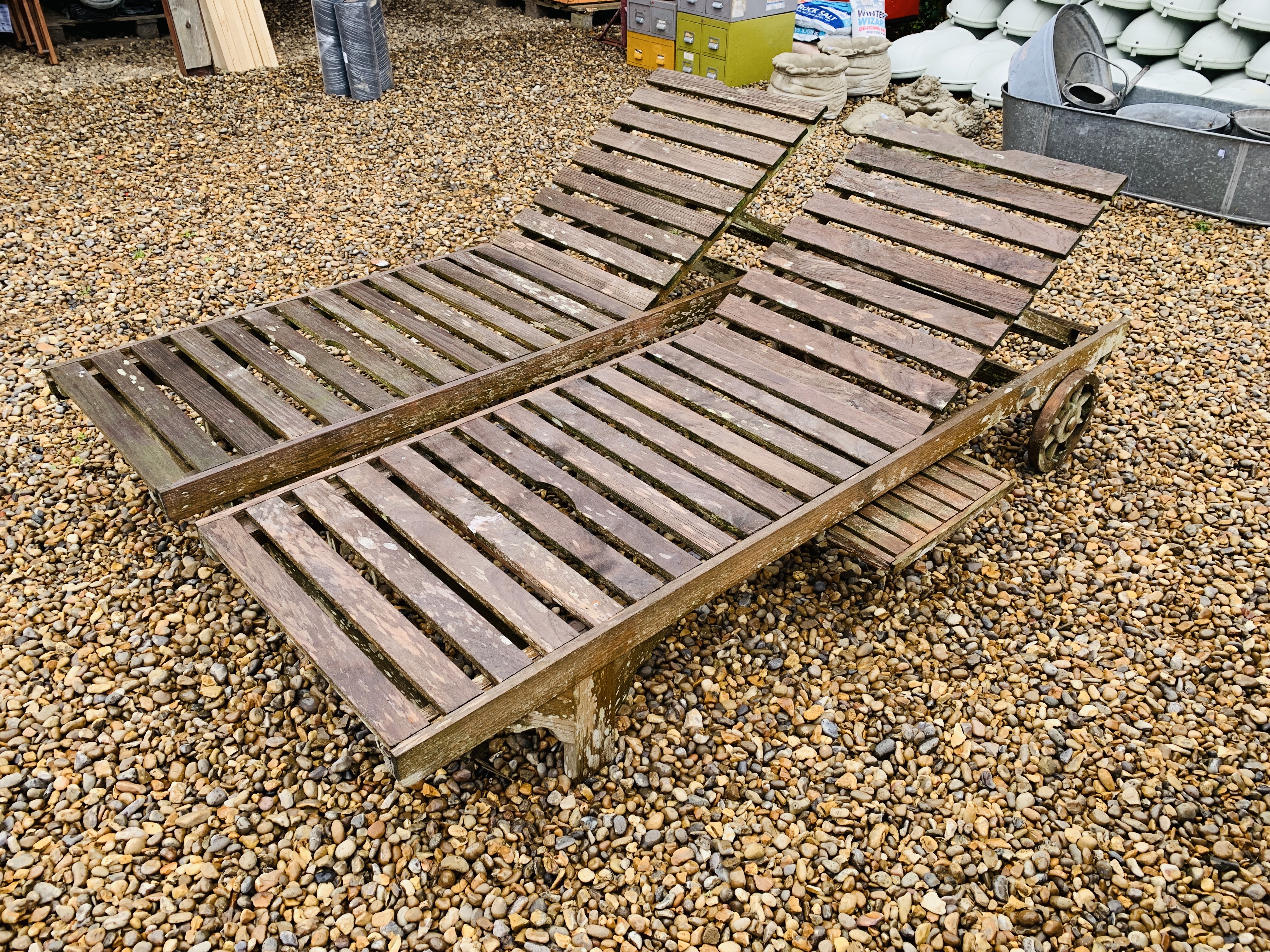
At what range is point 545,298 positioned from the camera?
4.29m

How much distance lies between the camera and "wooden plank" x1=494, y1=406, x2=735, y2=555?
9.46 ft

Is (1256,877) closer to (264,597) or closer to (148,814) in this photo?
(264,597)

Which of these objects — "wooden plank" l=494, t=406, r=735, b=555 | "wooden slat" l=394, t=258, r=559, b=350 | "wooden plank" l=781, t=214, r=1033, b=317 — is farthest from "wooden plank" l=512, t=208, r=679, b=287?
"wooden plank" l=494, t=406, r=735, b=555

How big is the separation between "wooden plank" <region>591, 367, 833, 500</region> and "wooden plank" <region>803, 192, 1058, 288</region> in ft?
4.14

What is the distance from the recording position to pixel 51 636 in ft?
9.96

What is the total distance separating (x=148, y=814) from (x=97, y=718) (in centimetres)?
43

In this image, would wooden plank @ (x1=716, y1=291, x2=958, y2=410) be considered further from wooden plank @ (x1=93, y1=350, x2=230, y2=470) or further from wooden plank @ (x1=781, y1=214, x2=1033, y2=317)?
wooden plank @ (x1=93, y1=350, x2=230, y2=470)

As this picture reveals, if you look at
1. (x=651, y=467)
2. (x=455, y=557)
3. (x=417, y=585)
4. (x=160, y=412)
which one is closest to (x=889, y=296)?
(x=651, y=467)

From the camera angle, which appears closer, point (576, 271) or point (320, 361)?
point (320, 361)

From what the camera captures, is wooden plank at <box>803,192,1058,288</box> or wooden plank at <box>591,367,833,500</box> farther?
wooden plank at <box>803,192,1058,288</box>

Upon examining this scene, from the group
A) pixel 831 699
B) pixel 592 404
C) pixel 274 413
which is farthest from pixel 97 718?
pixel 831 699

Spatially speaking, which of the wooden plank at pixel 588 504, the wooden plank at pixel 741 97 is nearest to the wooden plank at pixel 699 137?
the wooden plank at pixel 741 97

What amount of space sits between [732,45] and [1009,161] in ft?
15.9

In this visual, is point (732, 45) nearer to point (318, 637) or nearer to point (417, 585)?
point (417, 585)
